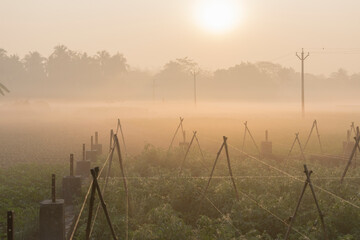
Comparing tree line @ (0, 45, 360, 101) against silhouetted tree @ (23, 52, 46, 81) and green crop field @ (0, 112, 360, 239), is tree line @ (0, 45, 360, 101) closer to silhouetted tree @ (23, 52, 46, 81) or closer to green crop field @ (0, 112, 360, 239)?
silhouetted tree @ (23, 52, 46, 81)

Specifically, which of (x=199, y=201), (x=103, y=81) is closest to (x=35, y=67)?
(x=103, y=81)

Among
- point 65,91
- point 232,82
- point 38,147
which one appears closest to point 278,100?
point 232,82

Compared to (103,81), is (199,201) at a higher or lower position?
lower

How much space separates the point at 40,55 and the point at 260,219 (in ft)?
415

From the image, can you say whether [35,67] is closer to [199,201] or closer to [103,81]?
[103,81]

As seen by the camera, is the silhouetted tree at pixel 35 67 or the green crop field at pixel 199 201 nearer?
the green crop field at pixel 199 201

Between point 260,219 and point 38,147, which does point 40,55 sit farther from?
point 260,219

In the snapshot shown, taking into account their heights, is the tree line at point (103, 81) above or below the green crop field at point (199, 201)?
above

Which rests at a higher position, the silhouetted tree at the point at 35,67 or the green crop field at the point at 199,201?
the silhouetted tree at the point at 35,67

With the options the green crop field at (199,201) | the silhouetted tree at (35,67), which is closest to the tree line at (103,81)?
the silhouetted tree at (35,67)

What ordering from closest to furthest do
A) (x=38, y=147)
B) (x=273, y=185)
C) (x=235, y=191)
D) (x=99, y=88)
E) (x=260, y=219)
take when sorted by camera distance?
1. (x=260, y=219)
2. (x=235, y=191)
3. (x=273, y=185)
4. (x=38, y=147)
5. (x=99, y=88)

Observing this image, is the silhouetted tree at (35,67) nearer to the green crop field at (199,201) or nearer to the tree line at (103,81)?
the tree line at (103,81)

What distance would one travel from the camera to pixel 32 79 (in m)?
126

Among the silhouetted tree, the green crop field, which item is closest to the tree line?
the silhouetted tree
